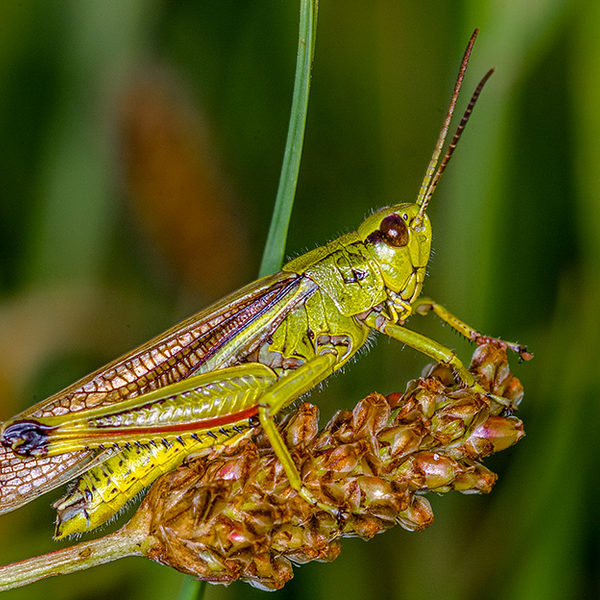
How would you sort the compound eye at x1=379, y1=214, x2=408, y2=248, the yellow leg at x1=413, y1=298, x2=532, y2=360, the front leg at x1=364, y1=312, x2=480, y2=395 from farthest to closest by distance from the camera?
1. the compound eye at x1=379, y1=214, x2=408, y2=248
2. the yellow leg at x1=413, y1=298, x2=532, y2=360
3. the front leg at x1=364, y1=312, x2=480, y2=395

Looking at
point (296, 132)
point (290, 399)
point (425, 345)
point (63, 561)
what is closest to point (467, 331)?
point (425, 345)

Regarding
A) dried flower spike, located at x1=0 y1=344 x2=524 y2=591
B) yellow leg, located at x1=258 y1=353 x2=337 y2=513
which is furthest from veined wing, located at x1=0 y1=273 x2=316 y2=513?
dried flower spike, located at x1=0 y1=344 x2=524 y2=591

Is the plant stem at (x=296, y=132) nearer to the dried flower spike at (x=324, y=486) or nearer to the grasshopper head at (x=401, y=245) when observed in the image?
the dried flower spike at (x=324, y=486)

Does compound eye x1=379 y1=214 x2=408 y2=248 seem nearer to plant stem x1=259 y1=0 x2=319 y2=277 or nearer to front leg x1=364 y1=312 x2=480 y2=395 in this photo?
front leg x1=364 y1=312 x2=480 y2=395

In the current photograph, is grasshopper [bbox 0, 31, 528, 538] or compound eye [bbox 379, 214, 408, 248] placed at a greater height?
compound eye [bbox 379, 214, 408, 248]

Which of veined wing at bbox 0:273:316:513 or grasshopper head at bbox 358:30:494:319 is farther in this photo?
grasshopper head at bbox 358:30:494:319

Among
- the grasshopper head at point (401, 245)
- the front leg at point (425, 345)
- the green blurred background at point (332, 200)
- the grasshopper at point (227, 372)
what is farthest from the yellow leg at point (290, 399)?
the green blurred background at point (332, 200)

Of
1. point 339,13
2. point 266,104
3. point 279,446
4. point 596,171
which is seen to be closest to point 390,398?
point 279,446

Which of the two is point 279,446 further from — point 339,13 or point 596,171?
point 339,13

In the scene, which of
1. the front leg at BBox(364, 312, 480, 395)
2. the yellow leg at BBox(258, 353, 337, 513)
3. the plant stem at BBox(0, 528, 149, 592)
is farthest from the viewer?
the front leg at BBox(364, 312, 480, 395)
